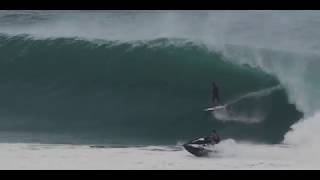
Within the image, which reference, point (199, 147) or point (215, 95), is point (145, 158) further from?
point (215, 95)

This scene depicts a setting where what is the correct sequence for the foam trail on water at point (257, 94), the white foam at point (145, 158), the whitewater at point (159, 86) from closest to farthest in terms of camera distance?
the white foam at point (145, 158) < the whitewater at point (159, 86) < the foam trail on water at point (257, 94)

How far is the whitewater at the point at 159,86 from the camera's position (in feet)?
17.7

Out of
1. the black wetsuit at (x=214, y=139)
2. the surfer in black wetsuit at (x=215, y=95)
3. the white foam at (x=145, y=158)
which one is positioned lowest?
the white foam at (x=145, y=158)

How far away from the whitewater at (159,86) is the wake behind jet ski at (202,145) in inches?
2.1

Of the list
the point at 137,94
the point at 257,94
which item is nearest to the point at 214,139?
the point at 257,94

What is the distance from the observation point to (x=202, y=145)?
5.36 m

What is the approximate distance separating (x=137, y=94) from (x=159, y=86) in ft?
0.66

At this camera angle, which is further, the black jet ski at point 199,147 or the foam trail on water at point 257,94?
the foam trail on water at point 257,94

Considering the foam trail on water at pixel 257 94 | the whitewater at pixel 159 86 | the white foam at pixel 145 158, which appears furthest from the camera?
the foam trail on water at pixel 257 94

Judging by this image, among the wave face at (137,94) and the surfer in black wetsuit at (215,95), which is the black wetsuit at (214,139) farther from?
the surfer in black wetsuit at (215,95)

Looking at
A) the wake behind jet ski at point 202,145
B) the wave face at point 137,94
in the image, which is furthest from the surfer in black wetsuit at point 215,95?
the wake behind jet ski at point 202,145

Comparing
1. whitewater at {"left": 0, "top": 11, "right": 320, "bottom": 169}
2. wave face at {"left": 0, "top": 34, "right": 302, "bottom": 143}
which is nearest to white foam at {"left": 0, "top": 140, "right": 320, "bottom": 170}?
whitewater at {"left": 0, "top": 11, "right": 320, "bottom": 169}
